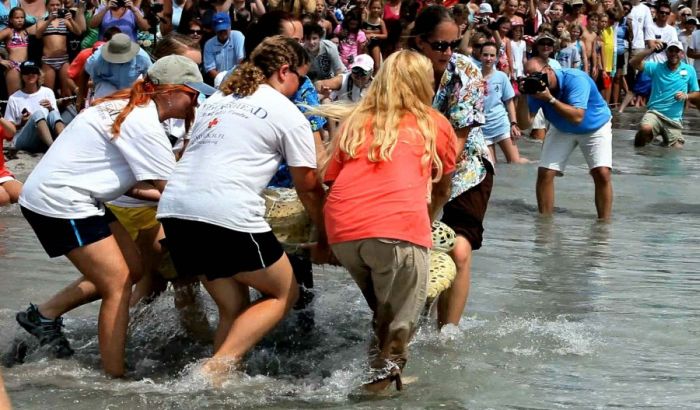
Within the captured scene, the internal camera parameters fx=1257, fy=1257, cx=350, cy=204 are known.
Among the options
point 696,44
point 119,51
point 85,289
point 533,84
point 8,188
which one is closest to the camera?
point 85,289

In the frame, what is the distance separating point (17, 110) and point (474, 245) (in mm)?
8316

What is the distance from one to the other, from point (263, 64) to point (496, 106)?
30.5 feet

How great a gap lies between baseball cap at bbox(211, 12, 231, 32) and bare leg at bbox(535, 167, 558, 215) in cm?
475

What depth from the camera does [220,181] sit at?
529 cm

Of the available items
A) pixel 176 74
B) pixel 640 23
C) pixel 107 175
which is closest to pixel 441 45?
pixel 176 74

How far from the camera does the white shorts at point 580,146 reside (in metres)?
11.1

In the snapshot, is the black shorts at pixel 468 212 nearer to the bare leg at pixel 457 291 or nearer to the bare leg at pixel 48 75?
the bare leg at pixel 457 291

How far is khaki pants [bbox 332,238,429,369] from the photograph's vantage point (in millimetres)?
5297

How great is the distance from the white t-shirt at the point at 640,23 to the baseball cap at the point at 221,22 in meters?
11.9

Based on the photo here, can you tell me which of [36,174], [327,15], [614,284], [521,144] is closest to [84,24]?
[327,15]

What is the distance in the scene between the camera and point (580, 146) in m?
11.3

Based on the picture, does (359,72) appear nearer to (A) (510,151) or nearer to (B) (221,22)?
(B) (221,22)

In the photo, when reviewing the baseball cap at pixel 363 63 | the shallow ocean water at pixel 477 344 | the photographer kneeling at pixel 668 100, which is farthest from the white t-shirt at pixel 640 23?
the shallow ocean water at pixel 477 344

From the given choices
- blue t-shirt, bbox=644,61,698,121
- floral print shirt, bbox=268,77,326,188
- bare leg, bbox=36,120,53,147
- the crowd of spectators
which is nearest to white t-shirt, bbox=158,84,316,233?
floral print shirt, bbox=268,77,326,188
